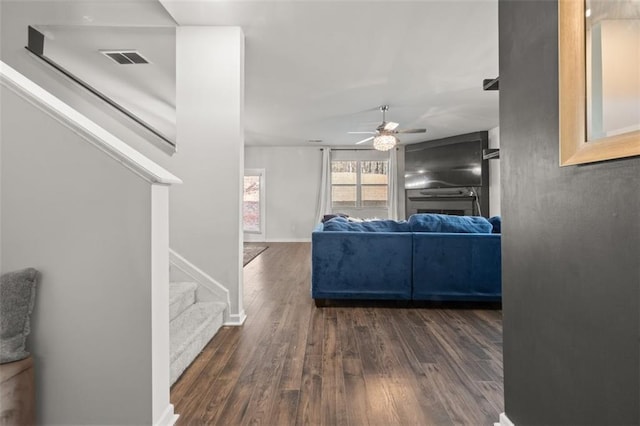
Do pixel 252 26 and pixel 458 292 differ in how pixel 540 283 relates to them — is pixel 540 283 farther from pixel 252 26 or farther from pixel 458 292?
pixel 252 26

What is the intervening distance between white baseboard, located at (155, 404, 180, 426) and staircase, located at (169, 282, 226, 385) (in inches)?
13.2

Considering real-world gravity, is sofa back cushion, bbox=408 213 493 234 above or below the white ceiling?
below

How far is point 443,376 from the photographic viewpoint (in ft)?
6.55

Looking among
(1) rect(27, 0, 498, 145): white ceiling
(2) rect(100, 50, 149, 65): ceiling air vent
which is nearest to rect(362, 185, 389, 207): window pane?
(1) rect(27, 0, 498, 145): white ceiling

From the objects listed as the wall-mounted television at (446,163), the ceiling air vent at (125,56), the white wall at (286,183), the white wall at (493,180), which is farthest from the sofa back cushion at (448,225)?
the white wall at (286,183)

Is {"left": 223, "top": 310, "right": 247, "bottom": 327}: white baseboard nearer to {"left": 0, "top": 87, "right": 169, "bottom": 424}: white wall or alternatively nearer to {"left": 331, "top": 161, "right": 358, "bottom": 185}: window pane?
{"left": 0, "top": 87, "right": 169, "bottom": 424}: white wall

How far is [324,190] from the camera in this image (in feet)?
30.2

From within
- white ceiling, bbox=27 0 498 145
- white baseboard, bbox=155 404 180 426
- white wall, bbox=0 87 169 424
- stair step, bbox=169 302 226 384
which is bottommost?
white baseboard, bbox=155 404 180 426

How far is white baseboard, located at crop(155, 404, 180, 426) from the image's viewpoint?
146 centimetres

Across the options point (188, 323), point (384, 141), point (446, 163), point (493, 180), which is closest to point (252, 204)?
point (384, 141)

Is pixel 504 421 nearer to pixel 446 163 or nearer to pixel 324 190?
pixel 446 163

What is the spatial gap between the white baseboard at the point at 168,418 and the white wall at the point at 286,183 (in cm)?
774

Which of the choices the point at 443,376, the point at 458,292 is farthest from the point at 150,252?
the point at 458,292

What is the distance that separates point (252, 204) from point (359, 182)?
306cm
